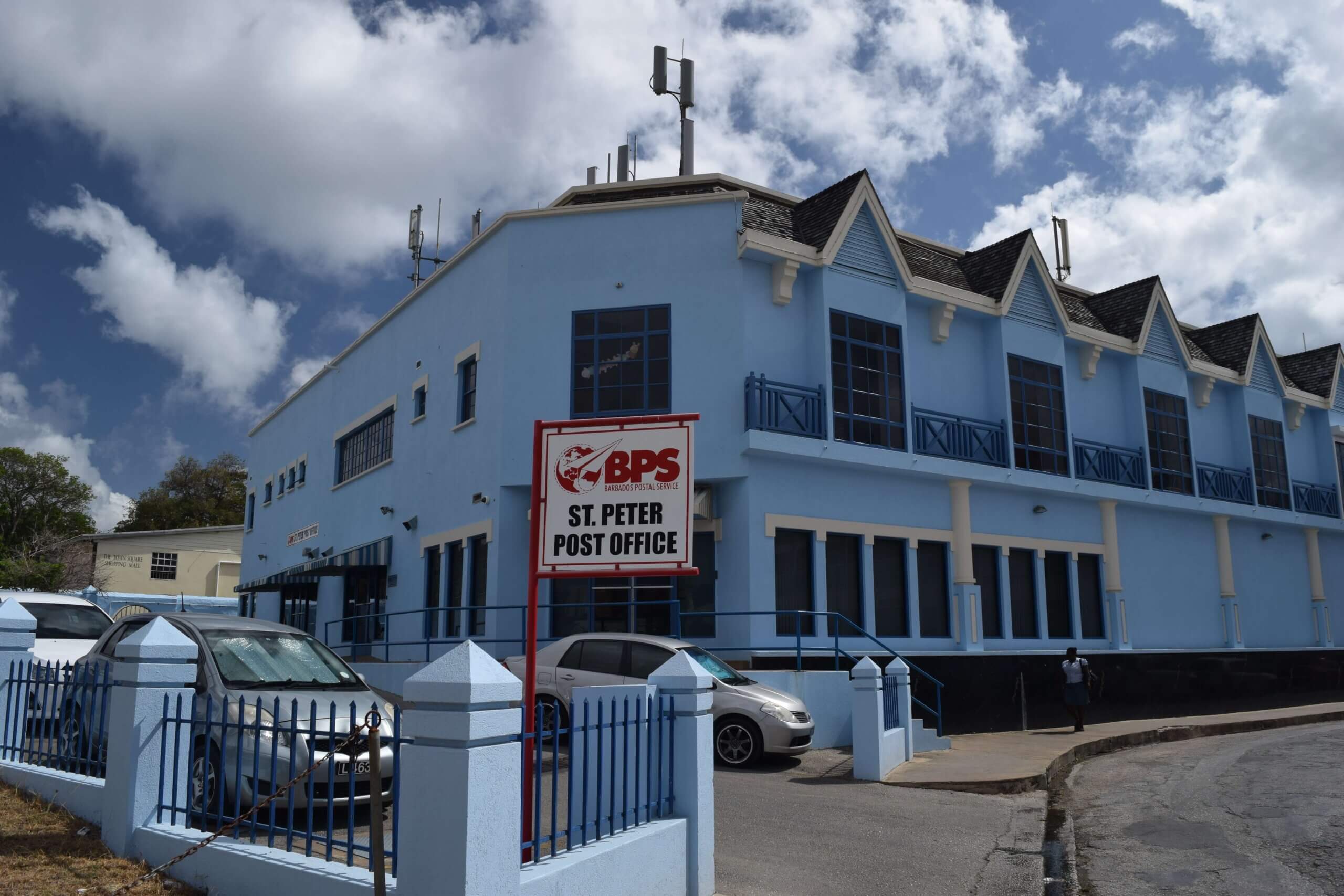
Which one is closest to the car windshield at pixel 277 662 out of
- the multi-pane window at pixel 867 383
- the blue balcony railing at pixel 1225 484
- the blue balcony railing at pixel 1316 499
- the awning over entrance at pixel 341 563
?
the multi-pane window at pixel 867 383

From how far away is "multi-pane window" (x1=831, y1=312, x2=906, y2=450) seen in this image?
60.7 ft

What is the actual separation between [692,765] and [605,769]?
0.75m

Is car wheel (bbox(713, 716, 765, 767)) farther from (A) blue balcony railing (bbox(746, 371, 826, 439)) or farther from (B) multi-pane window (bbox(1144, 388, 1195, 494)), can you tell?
(B) multi-pane window (bbox(1144, 388, 1195, 494))

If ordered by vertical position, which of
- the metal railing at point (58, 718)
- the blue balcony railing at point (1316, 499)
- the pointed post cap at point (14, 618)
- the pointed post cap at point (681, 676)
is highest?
the blue balcony railing at point (1316, 499)

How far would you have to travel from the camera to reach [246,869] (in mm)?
6109

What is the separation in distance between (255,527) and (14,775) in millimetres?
26601

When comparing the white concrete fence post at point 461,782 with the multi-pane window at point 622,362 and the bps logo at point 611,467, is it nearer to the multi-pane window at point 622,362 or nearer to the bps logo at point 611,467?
the bps logo at point 611,467

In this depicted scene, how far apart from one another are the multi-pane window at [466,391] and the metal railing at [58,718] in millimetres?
10530

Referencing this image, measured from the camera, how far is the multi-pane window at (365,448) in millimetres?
23844

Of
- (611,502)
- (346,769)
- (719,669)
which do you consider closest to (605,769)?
(611,502)

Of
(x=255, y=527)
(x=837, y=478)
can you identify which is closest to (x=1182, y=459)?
(x=837, y=478)

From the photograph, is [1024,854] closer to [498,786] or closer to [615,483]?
[615,483]

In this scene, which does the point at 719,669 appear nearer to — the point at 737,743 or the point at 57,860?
the point at 737,743

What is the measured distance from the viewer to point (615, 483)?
6.65 metres
